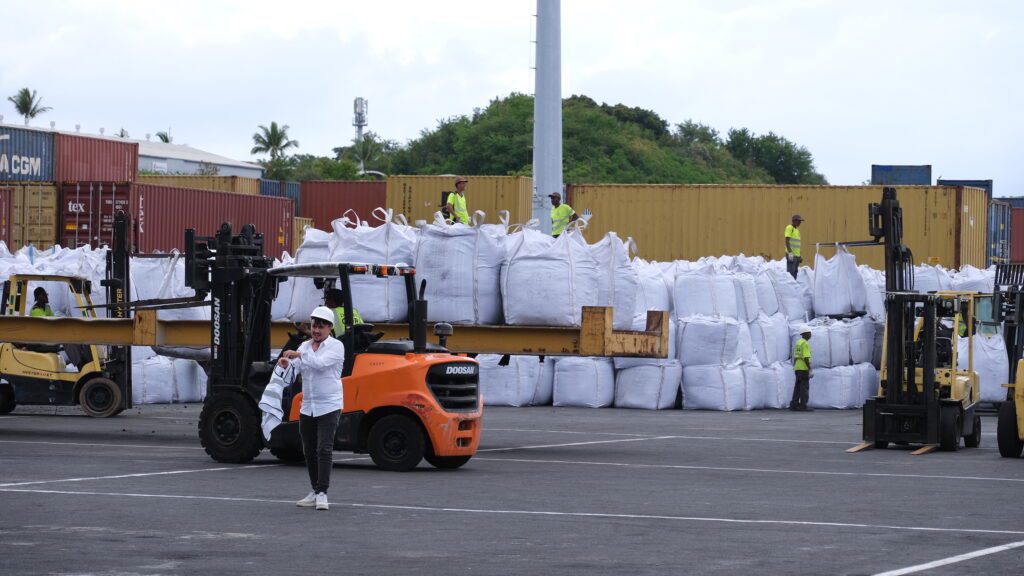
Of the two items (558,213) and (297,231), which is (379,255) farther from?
(297,231)

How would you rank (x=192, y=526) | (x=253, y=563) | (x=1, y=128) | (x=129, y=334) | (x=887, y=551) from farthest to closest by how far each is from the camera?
(x=1, y=128), (x=129, y=334), (x=192, y=526), (x=887, y=551), (x=253, y=563)

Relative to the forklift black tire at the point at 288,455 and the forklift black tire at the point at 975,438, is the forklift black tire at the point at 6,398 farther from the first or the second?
the forklift black tire at the point at 975,438

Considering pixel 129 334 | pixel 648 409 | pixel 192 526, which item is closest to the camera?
pixel 192 526

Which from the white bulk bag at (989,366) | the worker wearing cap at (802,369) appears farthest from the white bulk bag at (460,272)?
the white bulk bag at (989,366)

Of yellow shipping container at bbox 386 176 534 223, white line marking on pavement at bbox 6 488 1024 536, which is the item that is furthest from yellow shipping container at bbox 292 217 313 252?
white line marking on pavement at bbox 6 488 1024 536

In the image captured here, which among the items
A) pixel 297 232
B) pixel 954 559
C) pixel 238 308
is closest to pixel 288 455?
pixel 238 308

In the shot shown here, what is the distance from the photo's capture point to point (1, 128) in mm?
36719

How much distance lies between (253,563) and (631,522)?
302cm

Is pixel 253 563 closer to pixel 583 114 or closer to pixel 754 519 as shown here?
pixel 754 519

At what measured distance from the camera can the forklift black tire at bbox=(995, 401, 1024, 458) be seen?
16719mm

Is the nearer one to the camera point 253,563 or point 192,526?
point 253,563

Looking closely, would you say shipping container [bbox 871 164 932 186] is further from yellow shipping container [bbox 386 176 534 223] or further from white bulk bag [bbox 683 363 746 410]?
white bulk bag [bbox 683 363 746 410]

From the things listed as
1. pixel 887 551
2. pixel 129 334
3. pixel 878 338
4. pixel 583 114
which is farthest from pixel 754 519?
pixel 583 114

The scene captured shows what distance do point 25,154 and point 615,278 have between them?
80.2 feet
